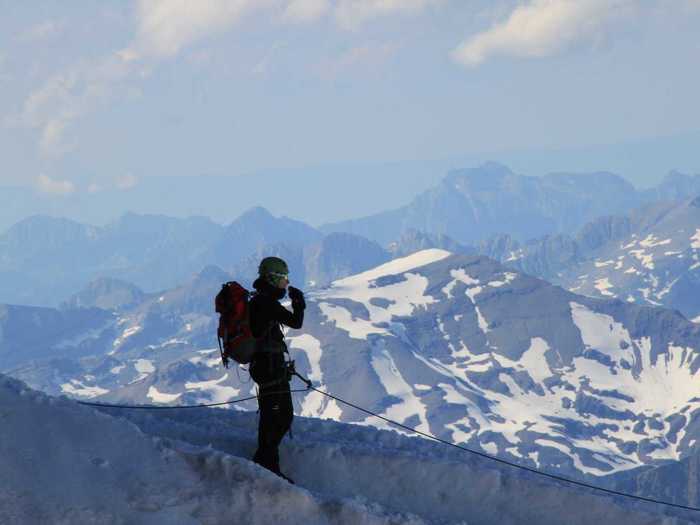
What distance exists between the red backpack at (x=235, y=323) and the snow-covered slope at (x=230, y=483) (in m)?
1.73

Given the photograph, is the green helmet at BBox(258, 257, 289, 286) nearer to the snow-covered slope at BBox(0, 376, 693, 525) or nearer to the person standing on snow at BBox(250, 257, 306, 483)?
the person standing on snow at BBox(250, 257, 306, 483)

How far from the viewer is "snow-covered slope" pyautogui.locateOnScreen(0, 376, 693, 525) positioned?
13.4 m

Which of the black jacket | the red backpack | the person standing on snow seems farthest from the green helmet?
the red backpack

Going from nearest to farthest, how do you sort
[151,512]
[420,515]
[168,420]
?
[151,512]
[420,515]
[168,420]

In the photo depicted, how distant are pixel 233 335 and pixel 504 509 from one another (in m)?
6.11

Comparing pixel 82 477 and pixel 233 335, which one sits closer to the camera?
pixel 82 477

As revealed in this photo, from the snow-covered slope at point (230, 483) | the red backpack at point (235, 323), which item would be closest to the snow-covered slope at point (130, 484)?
the snow-covered slope at point (230, 483)

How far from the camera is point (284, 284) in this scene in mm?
15273

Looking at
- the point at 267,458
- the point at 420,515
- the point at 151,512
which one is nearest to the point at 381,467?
the point at 420,515

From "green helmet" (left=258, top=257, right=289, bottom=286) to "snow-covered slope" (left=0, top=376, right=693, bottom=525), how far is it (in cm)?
309

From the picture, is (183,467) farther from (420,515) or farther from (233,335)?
(420,515)

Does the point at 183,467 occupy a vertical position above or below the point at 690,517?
above

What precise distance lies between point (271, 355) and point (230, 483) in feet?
7.45

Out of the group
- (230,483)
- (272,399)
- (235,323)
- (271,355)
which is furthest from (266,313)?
(230,483)
